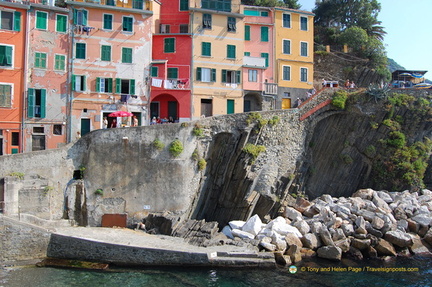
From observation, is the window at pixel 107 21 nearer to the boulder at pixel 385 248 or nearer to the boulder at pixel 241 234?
the boulder at pixel 241 234

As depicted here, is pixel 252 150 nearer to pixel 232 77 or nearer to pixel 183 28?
pixel 232 77

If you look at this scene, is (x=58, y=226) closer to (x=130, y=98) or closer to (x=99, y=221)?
(x=99, y=221)

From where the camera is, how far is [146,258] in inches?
781

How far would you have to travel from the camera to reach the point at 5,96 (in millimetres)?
27031

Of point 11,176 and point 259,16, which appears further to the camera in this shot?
point 259,16

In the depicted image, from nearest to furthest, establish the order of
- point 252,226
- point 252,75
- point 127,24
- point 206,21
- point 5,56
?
point 252,226, point 5,56, point 127,24, point 206,21, point 252,75

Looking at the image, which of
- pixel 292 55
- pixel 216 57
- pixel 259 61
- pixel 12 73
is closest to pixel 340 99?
pixel 292 55

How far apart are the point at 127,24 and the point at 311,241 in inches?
826

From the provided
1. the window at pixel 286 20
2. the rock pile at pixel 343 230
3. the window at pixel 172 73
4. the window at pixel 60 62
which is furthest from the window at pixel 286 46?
the window at pixel 60 62

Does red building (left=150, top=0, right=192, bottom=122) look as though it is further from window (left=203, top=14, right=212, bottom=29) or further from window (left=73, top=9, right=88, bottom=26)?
window (left=73, top=9, right=88, bottom=26)

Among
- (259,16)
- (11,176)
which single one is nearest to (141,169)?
(11,176)

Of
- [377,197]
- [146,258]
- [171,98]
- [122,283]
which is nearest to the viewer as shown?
[122,283]

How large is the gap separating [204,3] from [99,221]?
19.8 metres

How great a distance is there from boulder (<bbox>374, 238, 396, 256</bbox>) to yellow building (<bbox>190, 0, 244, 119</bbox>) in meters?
15.2
